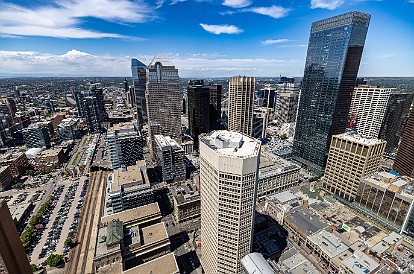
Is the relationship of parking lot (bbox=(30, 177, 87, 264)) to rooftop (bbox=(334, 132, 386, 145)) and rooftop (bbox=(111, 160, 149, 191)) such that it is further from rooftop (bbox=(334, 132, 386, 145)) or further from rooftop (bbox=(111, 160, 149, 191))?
rooftop (bbox=(334, 132, 386, 145))

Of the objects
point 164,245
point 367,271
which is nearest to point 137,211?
point 164,245

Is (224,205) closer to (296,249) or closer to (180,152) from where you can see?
(296,249)

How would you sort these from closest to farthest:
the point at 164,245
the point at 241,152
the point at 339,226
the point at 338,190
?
the point at 241,152 < the point at 164,245 < the point at 339,226 < the point at 338,190

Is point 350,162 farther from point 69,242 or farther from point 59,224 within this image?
point 59,224

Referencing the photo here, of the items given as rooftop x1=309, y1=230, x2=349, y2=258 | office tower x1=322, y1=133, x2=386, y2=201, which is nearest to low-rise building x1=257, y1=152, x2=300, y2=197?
office tower x1=322, y1=133, x2=386, y2=201

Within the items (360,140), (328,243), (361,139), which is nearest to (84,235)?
(328,243)

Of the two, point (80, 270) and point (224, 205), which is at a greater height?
point (224, 205)

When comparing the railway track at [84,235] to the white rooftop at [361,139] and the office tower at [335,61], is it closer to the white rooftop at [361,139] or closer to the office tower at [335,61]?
the white rooftop at [361,139]
